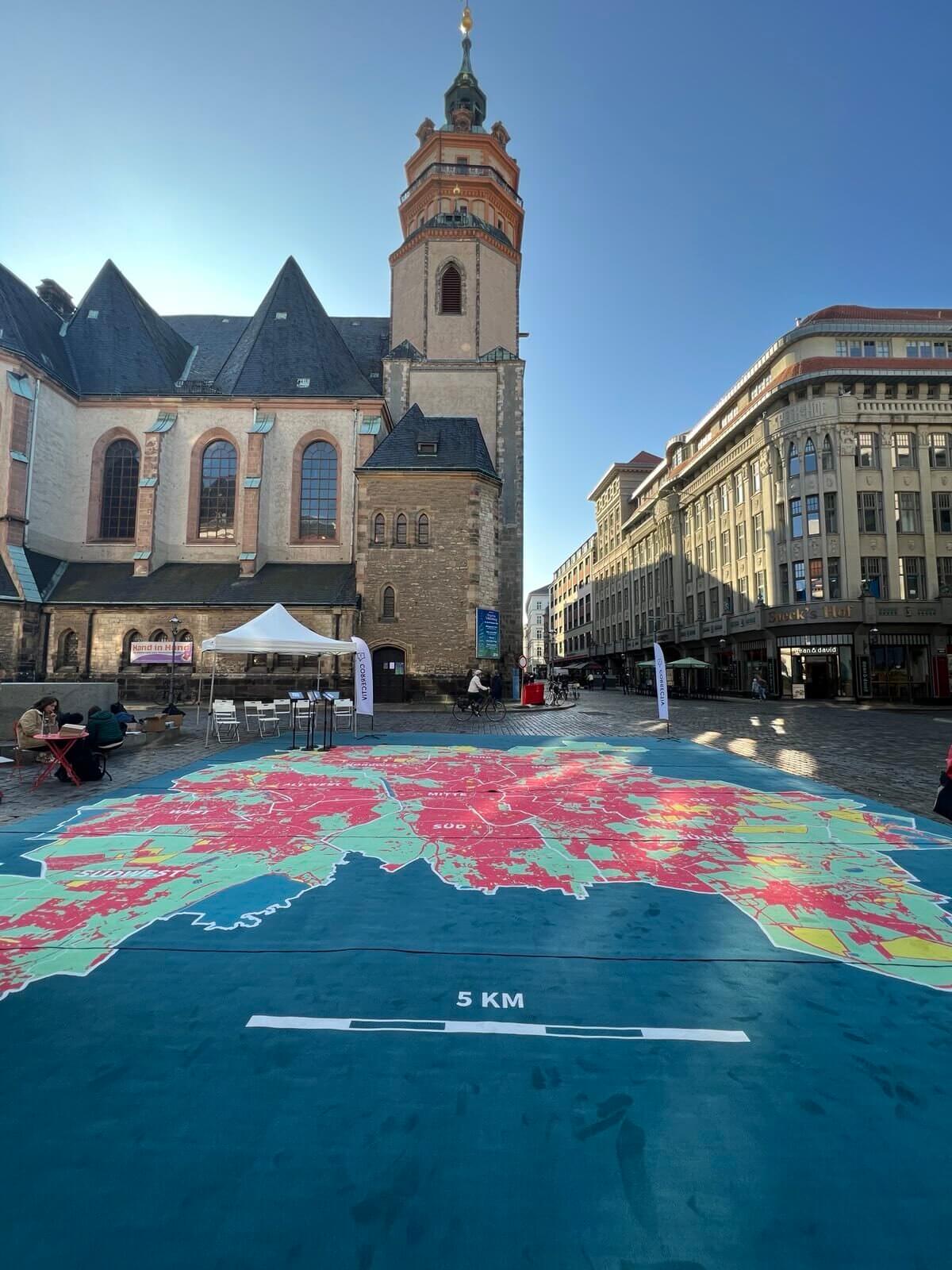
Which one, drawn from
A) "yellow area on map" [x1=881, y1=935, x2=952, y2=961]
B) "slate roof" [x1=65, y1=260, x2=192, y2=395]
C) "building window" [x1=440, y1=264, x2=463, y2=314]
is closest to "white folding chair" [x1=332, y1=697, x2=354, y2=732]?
"yellow area on map" [x1=881, y1=935, x2=952, y2=961]

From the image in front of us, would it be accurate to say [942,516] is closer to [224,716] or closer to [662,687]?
[662,687]

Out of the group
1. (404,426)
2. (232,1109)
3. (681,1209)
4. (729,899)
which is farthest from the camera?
(404,426)

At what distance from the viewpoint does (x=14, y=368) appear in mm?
25797

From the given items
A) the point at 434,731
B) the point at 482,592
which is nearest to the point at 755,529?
the point at 482,592

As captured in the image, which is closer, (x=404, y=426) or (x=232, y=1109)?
(x=232, y=1109)

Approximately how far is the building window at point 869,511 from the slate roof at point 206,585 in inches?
1089

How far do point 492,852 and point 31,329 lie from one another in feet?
116

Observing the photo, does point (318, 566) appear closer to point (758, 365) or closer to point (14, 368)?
point (14, 368)

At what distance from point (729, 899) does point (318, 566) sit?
26682mm

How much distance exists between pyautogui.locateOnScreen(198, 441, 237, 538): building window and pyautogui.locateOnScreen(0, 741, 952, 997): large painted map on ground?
77.8ft

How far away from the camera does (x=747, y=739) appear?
14.7 metres

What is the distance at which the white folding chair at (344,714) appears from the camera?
16.4 meters

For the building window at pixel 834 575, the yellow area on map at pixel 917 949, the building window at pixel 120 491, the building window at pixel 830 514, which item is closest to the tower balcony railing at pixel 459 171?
the building window at pixel 120 491

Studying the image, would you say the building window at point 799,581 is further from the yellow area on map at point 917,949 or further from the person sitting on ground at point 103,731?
the person sitting on ground at point 103,731
